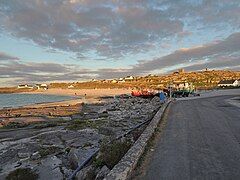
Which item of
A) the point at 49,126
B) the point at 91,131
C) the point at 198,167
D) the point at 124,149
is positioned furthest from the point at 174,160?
the point at 49,126

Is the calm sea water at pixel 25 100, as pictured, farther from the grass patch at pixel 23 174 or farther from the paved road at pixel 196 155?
the paved road at pixel 196 155

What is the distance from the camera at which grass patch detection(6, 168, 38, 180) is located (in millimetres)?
10961

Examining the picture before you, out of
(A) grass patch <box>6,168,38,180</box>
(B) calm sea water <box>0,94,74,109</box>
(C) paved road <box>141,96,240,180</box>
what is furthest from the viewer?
(B) calm sea water <box>0,94,74,109</box>

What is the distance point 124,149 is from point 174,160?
2.00 m

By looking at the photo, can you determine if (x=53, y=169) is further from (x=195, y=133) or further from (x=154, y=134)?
(x=195, y=133)

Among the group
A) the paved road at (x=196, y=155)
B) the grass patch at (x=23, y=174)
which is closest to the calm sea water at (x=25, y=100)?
the grass patch at (x=23, y=174)

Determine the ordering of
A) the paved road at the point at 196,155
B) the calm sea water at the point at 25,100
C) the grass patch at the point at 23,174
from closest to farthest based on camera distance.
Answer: the paved road at the point at 196,155 < the grass patch at the point at 23,174 < the calm sea water at the point at 25,100

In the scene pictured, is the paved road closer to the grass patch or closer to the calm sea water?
the grass patch

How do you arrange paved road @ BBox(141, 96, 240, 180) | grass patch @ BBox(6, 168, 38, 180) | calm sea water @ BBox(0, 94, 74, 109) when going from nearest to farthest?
1. paved road @ BBox(141, 96, 240, 180)
2. grass patch @ BBox(6, 168, 38, 180)
3. calm sea water @ BBox(0, 94, 74, 109)

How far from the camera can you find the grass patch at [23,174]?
11.0 meters

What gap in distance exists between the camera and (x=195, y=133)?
45.6ft

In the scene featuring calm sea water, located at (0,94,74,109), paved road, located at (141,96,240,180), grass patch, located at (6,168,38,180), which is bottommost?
calm sea water, located at (0,94,74,109)

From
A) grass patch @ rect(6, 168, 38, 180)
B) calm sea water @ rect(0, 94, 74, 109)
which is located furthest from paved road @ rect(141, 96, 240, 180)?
calm sea water @ rect(0, 94, 74, 109)

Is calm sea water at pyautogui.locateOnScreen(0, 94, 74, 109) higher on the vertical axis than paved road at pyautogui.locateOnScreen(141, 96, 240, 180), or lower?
lower
